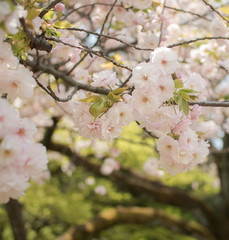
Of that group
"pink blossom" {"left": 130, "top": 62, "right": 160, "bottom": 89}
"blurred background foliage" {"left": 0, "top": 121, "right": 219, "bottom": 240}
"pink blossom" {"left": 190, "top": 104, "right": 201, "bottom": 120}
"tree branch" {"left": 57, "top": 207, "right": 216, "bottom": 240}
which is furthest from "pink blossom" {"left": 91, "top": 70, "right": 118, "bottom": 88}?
"tree branch" {"left": 57, "top": 207, "right": 216, "bottom": 240}

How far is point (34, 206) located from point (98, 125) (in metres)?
4.54

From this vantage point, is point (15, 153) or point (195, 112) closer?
point (15, 153)

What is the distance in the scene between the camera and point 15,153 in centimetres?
84

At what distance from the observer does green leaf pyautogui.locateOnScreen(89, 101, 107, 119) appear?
112 cm

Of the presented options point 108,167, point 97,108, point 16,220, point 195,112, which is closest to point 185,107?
point 195,112

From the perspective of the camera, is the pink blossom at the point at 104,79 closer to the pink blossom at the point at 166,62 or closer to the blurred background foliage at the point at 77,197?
the pink blossom at the point at 166,62

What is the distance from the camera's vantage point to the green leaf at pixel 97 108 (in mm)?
1115

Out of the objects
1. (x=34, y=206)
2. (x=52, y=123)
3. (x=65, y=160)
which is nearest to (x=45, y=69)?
(x=52, y=123)

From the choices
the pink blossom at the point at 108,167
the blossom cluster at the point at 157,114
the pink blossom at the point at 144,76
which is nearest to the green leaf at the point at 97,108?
the blossom cluster at the point at 157,114

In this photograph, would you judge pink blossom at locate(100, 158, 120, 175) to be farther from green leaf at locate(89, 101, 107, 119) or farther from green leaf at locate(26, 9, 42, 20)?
green leaf at locate(26, 9, 42, 20)

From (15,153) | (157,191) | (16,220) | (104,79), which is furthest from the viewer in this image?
(157,191)

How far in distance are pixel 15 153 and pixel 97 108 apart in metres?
0.37

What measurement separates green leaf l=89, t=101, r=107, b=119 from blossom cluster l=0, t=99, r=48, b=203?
0.26 metres

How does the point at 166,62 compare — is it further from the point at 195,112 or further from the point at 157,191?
the point at 157,191
